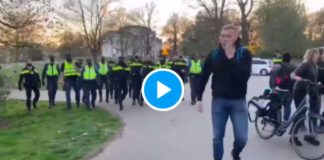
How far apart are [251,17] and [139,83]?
4601cm

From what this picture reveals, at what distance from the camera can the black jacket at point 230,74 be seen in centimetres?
583

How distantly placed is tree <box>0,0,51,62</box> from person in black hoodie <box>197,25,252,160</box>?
12.1 m

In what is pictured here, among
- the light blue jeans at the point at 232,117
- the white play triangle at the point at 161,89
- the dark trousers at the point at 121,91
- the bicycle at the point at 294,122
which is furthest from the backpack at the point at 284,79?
the dark trousers at the point at 121,91

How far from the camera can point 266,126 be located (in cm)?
920

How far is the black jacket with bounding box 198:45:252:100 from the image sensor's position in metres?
5.83

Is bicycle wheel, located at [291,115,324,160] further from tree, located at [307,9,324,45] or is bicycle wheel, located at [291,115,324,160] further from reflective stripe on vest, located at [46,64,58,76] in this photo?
tree, located at [307,9,324,45]

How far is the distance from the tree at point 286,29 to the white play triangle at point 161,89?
44.2m

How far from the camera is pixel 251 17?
60625mm

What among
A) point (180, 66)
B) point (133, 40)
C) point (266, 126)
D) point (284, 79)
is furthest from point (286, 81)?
point (133, 40)

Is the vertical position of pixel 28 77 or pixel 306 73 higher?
pixel 306 73

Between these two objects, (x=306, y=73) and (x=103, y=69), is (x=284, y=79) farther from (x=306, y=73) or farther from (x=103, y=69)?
(x=103, y=69)

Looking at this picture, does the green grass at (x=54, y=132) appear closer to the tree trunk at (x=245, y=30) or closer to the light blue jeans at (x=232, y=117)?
the light blue jeans at (x=232, y=117)

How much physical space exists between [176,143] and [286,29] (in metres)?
45.6

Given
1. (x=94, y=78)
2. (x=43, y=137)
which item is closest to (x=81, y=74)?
(x=94, y=78)
